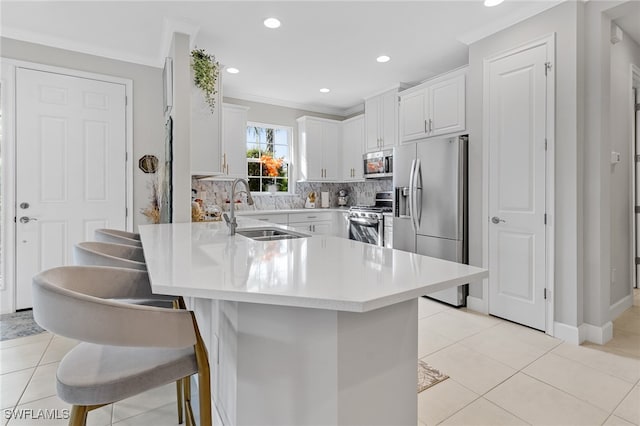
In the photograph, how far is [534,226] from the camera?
2.75m

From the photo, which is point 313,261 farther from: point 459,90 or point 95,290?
point 459,90

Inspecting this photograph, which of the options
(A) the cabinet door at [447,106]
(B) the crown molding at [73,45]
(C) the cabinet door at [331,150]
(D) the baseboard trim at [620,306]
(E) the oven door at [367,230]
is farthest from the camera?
(C) the cabinet door at [331,150]

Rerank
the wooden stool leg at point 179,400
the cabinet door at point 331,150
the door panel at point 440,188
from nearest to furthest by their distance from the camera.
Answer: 1. the wooden stool leg at point 179,400
2. the door panel at point 440,188
3. the cabinet door at point 331,150

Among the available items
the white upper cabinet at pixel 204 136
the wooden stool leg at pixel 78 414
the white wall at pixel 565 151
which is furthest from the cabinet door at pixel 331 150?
the wooden stool leg at pixel 78 414

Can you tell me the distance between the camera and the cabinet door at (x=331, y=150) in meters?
5.53

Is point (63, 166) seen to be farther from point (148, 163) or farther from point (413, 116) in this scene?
point (413, 116)

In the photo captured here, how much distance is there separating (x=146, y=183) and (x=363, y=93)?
3175mm

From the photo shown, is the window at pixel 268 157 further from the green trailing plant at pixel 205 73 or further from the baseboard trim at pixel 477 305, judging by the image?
the baseboard trim at pixel 477 305

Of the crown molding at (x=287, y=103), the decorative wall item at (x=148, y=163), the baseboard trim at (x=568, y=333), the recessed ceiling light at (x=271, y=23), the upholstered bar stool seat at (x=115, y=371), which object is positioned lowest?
the baseboard trim at (x=568, y=333)

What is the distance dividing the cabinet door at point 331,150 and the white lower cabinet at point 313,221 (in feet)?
2.28

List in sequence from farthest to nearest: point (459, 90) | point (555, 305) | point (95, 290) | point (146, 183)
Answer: point (146, 183), point (459, 90), point (555, 305), point (95, 290)

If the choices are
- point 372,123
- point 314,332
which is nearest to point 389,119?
point 372,123

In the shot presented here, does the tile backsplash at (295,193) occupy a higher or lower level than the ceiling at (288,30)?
lower

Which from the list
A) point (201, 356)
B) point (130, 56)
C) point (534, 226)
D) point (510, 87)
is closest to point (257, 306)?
point (201, 356)
